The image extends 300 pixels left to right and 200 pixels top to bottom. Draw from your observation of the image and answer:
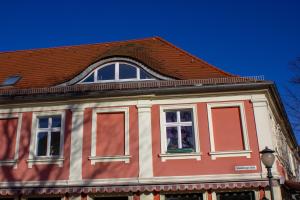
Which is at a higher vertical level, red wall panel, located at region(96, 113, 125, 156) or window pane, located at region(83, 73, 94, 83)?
window pane, located at region(83, 73, 94, 83)

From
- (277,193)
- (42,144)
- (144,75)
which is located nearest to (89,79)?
(144,75)

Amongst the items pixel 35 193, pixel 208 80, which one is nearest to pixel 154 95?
pixel 208 80

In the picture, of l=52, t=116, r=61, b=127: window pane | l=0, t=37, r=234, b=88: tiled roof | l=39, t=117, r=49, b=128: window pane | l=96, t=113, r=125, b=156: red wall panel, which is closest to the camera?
l=96, t=113, r=125, b=156: red wall panel

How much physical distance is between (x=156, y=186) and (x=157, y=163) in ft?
2.92

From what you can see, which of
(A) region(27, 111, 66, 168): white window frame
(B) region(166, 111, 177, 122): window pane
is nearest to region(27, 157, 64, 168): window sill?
(A) region(27, 111, 66, 168): white window frame

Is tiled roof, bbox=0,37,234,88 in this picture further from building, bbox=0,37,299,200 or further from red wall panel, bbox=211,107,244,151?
red wall panel, bbox=211,107,244,151

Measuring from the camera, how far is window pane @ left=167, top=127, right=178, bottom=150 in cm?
1459

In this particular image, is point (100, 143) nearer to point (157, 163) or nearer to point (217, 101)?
point (157, 163)

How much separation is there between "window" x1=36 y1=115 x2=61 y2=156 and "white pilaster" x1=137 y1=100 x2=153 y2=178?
3312mm

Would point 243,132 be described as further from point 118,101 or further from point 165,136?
point 118,101

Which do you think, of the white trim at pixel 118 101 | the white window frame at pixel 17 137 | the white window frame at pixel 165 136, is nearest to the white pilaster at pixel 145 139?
the white trim at pixel 118 101

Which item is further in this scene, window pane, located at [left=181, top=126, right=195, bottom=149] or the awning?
window pane, located at [left=181, top=126, right=195, bottom=149]

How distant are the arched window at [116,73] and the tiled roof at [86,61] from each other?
0.38 meters

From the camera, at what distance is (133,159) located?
14328mm
